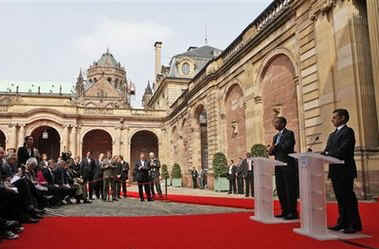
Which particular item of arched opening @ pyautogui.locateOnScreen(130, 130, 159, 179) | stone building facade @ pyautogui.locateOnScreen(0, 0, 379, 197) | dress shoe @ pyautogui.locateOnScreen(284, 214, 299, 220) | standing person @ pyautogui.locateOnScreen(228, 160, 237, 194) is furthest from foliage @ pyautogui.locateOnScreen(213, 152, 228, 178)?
arched opening @ pyautogui.locateOnScreen(130, 130, 159, 179)

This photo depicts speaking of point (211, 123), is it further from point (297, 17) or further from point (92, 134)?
point (92, 134)

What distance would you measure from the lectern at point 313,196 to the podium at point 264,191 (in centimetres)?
98

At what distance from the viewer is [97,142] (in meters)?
37.3

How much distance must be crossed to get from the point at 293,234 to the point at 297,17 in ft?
29.2

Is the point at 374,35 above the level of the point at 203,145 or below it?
above

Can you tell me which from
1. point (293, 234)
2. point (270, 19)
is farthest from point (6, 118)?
point (293, 234)

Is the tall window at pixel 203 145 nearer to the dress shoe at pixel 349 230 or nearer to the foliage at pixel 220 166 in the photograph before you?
the foliage at pixel 220 166

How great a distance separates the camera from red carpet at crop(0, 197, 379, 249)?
3.91 meters

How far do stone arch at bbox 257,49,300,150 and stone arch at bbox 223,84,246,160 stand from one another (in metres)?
1.98

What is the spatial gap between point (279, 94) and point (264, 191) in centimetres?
789

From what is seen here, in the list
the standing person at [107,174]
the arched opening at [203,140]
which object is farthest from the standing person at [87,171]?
the arched opening at [203,140]

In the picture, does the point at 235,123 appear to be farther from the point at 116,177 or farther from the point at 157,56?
the point at 157,56

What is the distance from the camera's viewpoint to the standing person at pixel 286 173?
5711 millimetres

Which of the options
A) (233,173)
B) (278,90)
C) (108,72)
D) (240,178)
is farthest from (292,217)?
(108,72)
